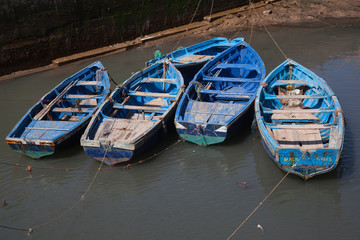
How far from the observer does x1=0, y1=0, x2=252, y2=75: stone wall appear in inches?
636

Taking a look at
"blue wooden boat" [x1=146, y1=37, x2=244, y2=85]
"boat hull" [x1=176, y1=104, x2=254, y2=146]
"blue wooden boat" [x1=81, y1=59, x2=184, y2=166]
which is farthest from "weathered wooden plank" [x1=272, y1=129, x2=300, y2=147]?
"blue wooden boat" [x1=146, y1=37, x2=244, y2=85]

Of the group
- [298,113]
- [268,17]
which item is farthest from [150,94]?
[268,17]

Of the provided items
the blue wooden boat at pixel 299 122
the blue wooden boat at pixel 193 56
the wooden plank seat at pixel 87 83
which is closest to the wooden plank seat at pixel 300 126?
the blue wooden boat at pixel 299 122

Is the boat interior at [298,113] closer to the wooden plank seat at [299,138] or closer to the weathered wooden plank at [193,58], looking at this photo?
the wooden plank seat at [299,138]

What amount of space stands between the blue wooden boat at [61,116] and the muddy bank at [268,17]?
590 centimetres

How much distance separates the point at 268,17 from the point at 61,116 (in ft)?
44.2

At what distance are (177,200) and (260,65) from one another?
21.7 feet

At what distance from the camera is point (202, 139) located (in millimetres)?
10492

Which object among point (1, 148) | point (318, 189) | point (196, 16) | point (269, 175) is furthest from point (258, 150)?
point (196, 16)

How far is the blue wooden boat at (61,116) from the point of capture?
10.3 metres

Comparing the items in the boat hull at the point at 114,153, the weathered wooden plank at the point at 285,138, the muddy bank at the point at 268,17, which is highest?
the muddy bank at the point at 268,17

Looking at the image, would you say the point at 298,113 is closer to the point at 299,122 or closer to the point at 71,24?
the point at 299,122

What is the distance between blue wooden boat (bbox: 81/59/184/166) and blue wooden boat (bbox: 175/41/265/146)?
1.89 feet

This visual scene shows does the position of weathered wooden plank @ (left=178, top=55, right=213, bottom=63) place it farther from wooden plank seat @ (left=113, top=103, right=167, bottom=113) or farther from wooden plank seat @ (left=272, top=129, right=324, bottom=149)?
wooden plank seat @ (left=272, top=129, right=324, bottom=149)
